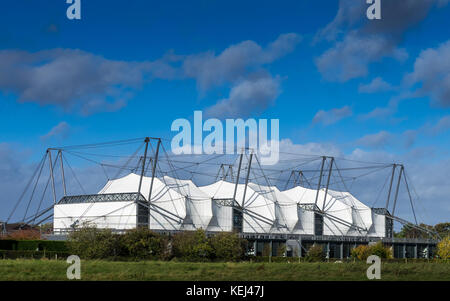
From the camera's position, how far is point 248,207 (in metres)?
100

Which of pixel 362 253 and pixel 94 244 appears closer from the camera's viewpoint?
pixel 94 244

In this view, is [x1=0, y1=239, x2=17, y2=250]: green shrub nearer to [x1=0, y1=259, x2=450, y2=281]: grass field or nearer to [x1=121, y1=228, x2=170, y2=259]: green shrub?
[x1=121, y1=228, x2=170, y2=259]: green shrub

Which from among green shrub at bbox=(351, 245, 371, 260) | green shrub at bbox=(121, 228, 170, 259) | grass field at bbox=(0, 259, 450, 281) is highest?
green shrub at bbox=(121, 228, 170, 259)

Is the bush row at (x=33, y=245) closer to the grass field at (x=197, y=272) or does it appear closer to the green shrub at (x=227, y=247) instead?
the green shrub at (x=227, y=247)

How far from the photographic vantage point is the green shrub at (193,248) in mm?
55969

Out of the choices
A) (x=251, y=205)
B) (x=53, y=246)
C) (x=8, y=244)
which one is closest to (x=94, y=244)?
(x=53, y=246)

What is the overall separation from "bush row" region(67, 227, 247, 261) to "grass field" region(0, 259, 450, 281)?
8099 millimetres

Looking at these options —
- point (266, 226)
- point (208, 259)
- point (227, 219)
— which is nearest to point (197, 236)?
point (208, 259)

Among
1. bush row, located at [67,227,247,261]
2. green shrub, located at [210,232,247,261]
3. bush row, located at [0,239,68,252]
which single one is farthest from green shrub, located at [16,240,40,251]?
green shrub, located at [210,232,247,261]

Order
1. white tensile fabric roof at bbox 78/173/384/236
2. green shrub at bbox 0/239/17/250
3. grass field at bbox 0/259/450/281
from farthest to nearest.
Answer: white tensile fabric roof at bbox 78/173/384/236 → green shrub at bbox 0/239/17/250 → grass field at bbox 0/259/450/281

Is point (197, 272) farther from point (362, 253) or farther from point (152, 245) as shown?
point (362, 253)

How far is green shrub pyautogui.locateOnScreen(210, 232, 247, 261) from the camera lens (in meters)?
57.5

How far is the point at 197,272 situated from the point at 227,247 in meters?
16.6

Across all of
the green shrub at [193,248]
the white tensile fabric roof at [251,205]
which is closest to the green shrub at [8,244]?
the green shrub at [193,248]
